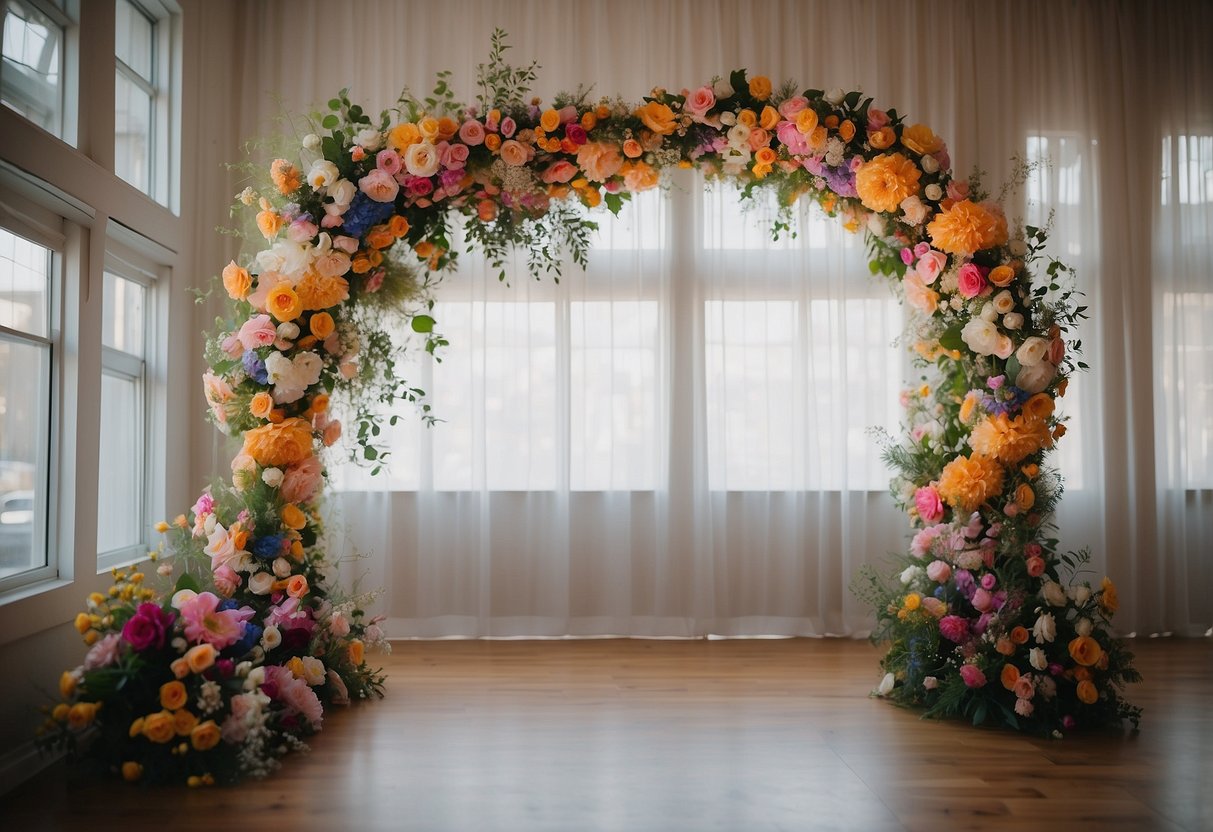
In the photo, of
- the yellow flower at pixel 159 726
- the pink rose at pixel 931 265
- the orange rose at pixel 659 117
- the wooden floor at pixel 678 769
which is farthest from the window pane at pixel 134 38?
the pink rose at pixel 931 265

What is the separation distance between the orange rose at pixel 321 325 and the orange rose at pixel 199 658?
3.98ft

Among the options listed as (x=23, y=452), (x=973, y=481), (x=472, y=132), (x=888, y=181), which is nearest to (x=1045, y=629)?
(x=973, y=481)

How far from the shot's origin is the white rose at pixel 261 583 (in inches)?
136

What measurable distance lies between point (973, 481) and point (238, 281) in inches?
113

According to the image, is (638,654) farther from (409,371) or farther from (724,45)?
(724,45)

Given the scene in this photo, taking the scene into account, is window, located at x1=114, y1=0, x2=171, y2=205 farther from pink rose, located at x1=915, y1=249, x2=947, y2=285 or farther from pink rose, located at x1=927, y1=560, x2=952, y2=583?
pink rose, located at x1=927, y1=560, x2=952, y2=583

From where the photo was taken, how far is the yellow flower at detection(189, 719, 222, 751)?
2846 mm

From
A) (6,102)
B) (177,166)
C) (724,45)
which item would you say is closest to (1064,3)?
(724,45)

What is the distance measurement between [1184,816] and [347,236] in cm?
332

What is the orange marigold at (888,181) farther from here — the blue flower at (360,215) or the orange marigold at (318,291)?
the orange marigold at (318,291)

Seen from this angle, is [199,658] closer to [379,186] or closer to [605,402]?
[379,186]

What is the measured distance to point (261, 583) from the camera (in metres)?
3.45

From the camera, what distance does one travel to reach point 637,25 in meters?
5.31

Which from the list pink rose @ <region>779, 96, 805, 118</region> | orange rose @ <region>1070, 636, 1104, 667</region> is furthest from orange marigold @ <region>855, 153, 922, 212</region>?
orange rose @ <region>1070, 636, 1104, 667</region>
